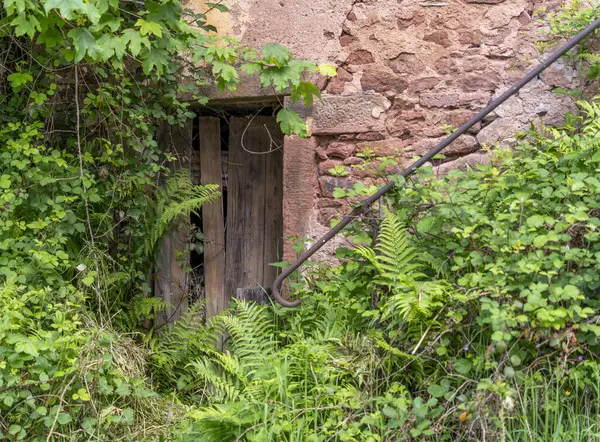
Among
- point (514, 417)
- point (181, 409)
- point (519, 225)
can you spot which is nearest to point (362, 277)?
point (519, 225)

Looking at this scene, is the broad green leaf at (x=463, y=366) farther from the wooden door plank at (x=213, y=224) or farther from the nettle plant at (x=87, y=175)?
the wooden door plank at (x=213, y=224)

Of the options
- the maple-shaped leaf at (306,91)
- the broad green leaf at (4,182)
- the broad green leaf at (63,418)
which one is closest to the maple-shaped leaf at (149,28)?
the maple-shaped leaf at (306,91)

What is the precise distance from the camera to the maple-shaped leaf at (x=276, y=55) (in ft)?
12.5

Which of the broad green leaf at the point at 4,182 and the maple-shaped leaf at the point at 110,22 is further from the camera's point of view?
the broad green leaf at the point at 4,182

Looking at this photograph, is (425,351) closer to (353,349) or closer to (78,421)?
(353,349)

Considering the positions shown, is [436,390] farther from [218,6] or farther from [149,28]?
[218,6]

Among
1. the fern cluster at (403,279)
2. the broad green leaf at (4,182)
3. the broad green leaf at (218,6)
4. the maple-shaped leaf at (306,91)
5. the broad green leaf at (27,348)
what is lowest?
the broad green leaf at (27,348)

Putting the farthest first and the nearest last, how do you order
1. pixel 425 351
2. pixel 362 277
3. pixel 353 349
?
pixel 362 277 → pixel 353 349 → pixel 425 351

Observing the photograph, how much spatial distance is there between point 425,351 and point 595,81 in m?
1.98

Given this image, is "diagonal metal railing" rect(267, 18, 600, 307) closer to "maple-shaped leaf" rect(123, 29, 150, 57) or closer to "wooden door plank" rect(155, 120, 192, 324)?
"maple-shaped leaf" rect(123, 29, 150, 57)

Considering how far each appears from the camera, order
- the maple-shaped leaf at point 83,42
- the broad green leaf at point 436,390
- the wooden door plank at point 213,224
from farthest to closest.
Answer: the wooden door plank at point 213,224 → the maple-shaped leaf at point 83,42 → the broad green leaf at point 436,390

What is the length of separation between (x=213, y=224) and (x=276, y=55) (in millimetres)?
1654

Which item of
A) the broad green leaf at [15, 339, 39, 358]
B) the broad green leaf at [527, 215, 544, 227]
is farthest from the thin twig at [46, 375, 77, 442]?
the broad green leaf at [527, 215, 544, 227]

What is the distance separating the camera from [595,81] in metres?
3.99
